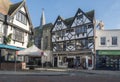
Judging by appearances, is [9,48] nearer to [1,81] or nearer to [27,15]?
[27,15]

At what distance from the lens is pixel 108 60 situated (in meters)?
42.9

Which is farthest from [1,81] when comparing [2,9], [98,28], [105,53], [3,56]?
[98,28]

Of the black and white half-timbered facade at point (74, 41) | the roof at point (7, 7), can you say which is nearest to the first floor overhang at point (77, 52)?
the black and white half-timbered facade at point (74, 41)

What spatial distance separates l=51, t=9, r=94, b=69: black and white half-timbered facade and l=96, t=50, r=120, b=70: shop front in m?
1.27

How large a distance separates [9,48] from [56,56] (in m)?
23.7

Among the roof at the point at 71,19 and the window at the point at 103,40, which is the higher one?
the roof at the point at 71,19

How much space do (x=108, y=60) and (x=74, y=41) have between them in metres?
8.00

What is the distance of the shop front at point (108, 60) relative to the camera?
1663 inches

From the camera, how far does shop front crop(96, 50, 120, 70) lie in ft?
139

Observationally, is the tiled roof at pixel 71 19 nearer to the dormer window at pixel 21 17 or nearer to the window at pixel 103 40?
the window at pixel 103 40

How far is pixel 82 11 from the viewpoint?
45.8 metres

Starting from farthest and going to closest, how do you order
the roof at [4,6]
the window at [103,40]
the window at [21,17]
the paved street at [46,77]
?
the window at [103,40] → the window at [21,17] → the roof at [4,6] → the paved street at [46,77]

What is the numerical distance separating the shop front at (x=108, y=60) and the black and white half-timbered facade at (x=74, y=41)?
1.27 m

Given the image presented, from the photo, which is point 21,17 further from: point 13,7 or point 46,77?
point 46,77
